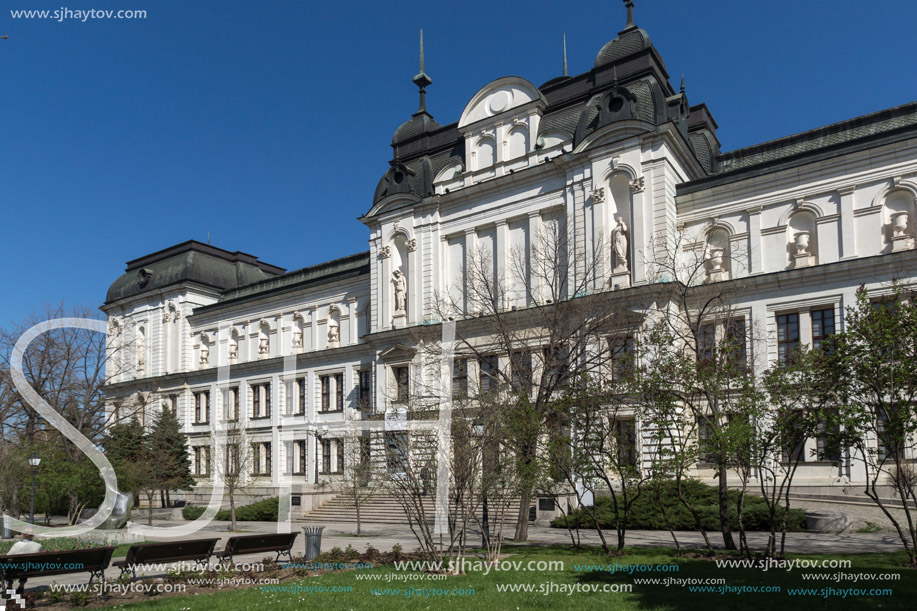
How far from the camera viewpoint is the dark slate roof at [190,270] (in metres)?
59.3

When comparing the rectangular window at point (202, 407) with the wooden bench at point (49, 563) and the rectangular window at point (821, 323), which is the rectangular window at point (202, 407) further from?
the wooden bench at point (49, 563)

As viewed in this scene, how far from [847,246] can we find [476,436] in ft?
67.8

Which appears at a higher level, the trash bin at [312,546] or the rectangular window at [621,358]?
the rectangular window at [621,358]

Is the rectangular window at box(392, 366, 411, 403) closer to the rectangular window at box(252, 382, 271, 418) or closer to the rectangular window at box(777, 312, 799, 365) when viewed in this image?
the rectangular window at box(252, 382, 271, 418)

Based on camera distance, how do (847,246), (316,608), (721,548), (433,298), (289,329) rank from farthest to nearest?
(289,329), (433,298), (847,246), (721,548), (316,608)

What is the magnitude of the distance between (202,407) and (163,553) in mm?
42846

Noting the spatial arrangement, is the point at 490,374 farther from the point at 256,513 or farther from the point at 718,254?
the point at 256,513

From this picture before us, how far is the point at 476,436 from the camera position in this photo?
57.1ft

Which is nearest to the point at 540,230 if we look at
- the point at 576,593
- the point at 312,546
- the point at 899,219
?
the point at 899,219

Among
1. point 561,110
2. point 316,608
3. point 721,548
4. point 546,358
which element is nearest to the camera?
point 316,608

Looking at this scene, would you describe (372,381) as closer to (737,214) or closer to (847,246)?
(737,214)

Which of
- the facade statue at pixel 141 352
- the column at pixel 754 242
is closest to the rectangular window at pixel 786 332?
the column at pixel 754 242

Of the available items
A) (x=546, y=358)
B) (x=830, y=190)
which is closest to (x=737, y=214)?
(x=830, y=190)

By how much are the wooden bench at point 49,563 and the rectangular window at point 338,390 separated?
32485 millimetres
